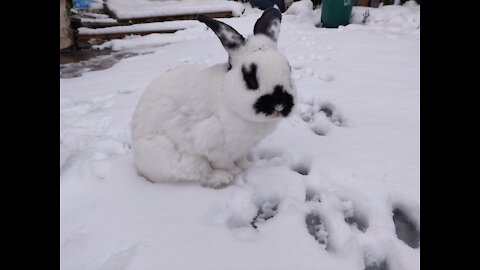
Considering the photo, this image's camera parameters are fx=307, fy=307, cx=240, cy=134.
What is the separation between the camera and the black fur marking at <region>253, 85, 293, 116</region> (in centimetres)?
135

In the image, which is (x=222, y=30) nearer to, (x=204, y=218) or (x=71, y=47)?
(x=204, y=218)

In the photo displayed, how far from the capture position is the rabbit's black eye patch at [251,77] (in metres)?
1.36

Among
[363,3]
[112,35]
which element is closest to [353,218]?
[112,35]

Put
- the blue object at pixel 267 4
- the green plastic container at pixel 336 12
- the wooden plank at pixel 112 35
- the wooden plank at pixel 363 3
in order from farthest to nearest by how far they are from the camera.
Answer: the blue object at pixel 267 4
the wooden plank at pixel 363 3
the green plastic container at pixel 336 12
the wooden plank at pixel 112 35

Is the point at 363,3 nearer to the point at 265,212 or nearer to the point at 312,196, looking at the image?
the point at 312,196

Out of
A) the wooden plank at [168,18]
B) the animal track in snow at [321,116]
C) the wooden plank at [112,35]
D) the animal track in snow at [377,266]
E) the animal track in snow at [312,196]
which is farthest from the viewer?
the wooden plank at [168,18]

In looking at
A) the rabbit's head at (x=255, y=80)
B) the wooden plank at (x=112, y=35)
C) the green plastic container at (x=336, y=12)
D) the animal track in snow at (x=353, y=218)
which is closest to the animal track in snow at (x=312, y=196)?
the animal track in snow at (x=353, y=218)

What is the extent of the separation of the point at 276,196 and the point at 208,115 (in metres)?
0.56

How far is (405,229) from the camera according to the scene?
1.44 metres

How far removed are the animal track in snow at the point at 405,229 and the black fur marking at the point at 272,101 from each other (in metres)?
0.78

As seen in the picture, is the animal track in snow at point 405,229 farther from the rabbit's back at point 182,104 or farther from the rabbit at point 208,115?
the rabbit's back at point 182,104

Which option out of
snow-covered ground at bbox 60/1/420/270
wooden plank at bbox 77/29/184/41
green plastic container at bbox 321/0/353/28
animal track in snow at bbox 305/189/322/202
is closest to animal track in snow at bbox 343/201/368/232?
snow-covered ground at bbox 60/1/420/270

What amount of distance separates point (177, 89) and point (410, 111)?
185cm

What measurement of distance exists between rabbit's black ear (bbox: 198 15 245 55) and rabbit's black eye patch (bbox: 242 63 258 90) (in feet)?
0.57
